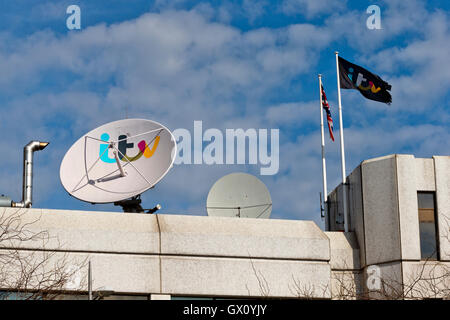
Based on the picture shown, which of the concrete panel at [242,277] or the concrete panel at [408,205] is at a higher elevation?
the concrete panel at [408,205]

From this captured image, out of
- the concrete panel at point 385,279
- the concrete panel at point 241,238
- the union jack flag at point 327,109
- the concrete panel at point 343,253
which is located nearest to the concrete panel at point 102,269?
the concrete panel at point 241,238

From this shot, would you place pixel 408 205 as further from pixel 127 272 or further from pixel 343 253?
pixel 127 272

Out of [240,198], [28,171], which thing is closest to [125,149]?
[240,198]

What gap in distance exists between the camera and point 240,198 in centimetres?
A: 3450

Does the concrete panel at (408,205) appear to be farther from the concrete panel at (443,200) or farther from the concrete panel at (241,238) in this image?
the concrete panel at (241,238)

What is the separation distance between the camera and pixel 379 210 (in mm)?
30828

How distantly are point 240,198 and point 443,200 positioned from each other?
8.52 m

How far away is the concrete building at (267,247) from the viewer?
2833 centimetres

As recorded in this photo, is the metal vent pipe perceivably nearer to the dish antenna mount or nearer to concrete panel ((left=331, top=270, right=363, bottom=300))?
the dish antenna mount

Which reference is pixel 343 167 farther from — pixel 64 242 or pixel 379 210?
pixel 64 242

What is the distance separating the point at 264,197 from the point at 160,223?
6297 millimetres

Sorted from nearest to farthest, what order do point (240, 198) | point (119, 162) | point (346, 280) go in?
point (346, 280) → point (119, 162) → point (240, 198)

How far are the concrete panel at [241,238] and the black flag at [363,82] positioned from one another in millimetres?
7011
